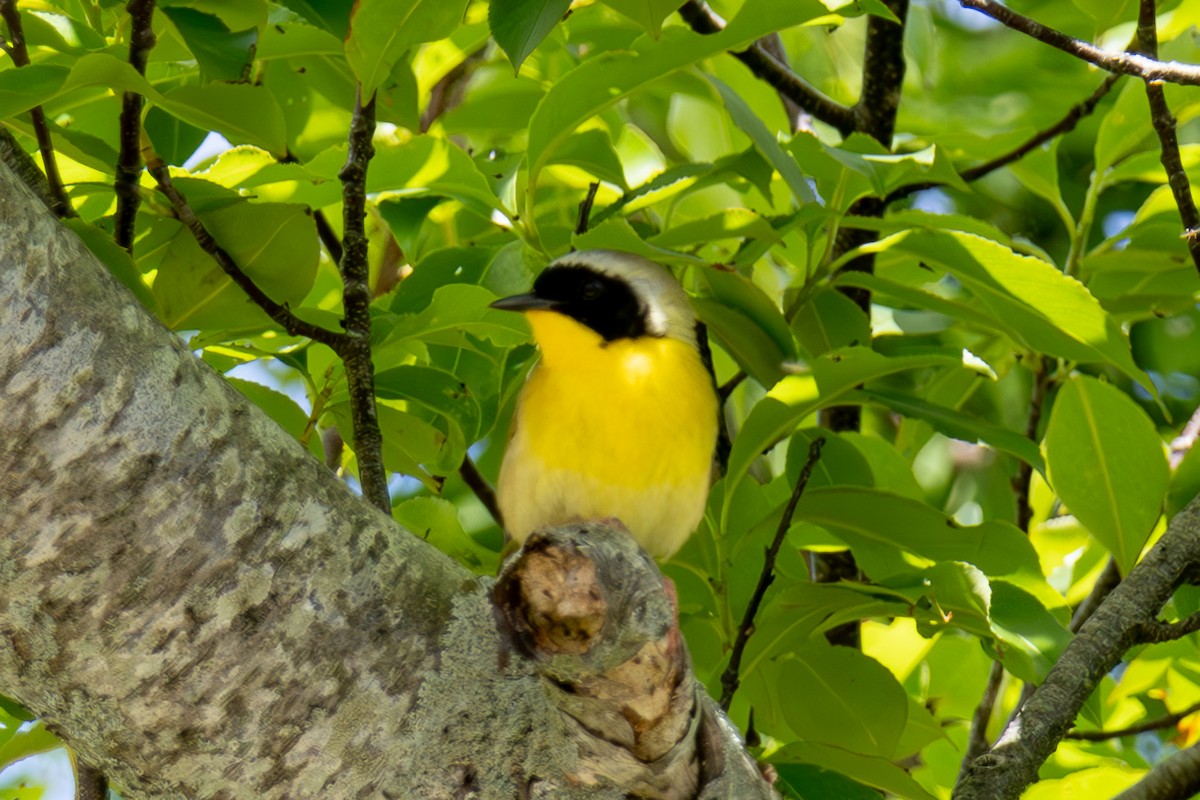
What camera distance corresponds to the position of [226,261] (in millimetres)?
2404

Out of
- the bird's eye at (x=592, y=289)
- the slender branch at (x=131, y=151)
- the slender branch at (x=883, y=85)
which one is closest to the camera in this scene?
the slender branch at (x=131, y=151)

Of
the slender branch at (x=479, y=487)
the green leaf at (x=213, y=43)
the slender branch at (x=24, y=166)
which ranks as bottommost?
the slender branch at (x=479, y=487)

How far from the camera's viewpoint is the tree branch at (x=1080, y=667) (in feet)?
8.19

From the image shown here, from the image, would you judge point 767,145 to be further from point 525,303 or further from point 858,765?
point 858,765

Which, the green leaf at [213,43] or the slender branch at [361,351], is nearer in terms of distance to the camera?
the green leaf at [213,43]

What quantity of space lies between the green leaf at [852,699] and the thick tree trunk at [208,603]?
2.94ft

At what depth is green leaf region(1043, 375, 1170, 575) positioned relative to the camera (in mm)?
2955

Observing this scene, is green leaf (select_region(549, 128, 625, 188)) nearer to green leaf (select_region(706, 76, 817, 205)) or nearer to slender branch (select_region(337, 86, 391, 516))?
green leaf (select_region(706, 76, 817, 205))

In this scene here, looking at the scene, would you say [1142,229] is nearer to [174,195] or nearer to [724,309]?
[724,309]

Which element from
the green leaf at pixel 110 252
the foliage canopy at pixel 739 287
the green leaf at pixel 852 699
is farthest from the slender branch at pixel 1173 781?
the green leaf at pixel 110 252

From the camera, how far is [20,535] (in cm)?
162

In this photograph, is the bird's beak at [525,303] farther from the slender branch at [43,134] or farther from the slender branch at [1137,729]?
the slender branch at [1137,729]

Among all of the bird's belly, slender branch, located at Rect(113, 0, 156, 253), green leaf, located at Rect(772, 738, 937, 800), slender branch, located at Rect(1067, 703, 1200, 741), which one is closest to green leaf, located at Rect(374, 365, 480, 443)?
the bird's belly

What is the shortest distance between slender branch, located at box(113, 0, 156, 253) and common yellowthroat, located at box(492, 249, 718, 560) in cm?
79
